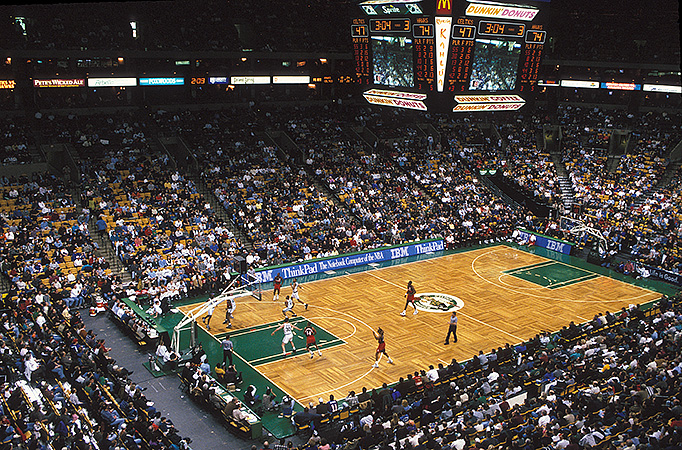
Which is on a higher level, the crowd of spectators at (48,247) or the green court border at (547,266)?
the crowd of spectators at (48,247)

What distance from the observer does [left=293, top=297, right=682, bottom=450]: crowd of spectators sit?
52.9 ft

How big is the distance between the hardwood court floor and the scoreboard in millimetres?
8885

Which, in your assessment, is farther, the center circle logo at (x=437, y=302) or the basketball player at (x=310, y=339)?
the center circle logo at (x=437, y=302)

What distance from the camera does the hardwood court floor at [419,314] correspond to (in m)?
23.1

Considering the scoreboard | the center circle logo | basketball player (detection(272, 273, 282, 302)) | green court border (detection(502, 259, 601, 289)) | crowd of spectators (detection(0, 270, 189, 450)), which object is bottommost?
green court border (detection(502, 259, 601, 289))

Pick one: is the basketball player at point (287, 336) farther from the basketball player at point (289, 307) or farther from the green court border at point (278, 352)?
the basketball player at point (289, 307)

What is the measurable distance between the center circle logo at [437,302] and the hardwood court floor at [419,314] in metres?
0.46

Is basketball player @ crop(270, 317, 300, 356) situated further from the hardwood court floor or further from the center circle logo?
the center circle logo

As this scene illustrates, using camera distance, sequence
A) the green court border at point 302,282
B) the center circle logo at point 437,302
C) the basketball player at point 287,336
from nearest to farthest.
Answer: the green court border at point 302,282, the basketball player at point 287,336, the center circle logo at point 437,302

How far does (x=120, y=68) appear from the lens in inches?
1705

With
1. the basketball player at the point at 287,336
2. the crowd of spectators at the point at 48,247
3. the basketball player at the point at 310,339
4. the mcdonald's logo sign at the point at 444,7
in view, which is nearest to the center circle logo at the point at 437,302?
the basketball player at the point at 310,339

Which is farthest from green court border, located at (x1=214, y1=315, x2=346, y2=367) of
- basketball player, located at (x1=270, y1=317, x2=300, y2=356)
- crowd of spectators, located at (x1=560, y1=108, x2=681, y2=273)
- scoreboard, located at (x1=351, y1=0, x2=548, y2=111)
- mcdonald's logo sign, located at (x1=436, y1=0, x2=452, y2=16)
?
crowd of spectators, located at (x1=560, y1=108, x2=681, y2=273)

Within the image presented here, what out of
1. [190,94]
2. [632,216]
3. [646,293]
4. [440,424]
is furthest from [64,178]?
[632,216]

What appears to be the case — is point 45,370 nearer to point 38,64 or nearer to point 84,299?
point 84,299
